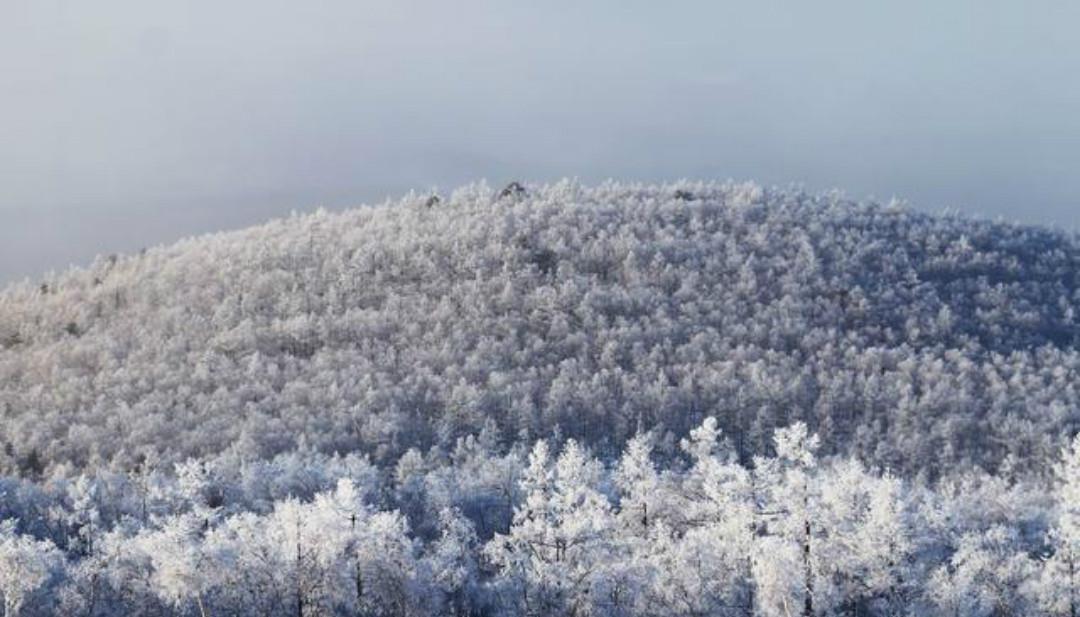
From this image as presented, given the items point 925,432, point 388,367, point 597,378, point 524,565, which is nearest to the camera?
point 524,565

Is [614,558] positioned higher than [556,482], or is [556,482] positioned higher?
[556,482]

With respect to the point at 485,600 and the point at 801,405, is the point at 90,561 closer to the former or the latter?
the point at 485,600

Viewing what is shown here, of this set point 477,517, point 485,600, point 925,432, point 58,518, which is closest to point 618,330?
point 925,432

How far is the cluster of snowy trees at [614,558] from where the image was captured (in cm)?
6862

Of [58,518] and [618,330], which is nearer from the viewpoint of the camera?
[58,518]

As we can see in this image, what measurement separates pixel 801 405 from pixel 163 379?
283ft

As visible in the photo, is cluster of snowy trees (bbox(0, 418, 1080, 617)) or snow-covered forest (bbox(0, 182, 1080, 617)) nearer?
cluster of snowy trees (bbox(0, 418, 1080, 617))

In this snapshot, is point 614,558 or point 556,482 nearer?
point 614,558

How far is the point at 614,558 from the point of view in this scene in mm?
73750

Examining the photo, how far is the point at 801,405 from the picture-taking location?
177 metres

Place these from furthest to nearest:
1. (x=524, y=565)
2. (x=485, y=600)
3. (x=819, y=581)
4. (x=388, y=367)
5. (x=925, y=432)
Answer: (x=388, y=367), (x=925, y=432), (x=485, y=600), (x=524, y=565), (x=819, y=581)

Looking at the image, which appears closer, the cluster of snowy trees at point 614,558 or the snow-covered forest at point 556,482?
the cluster of snowy trees at point 614,558

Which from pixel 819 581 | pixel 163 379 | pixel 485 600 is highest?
pixel 819 581

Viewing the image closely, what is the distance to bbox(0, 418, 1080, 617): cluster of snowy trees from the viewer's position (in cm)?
6862
